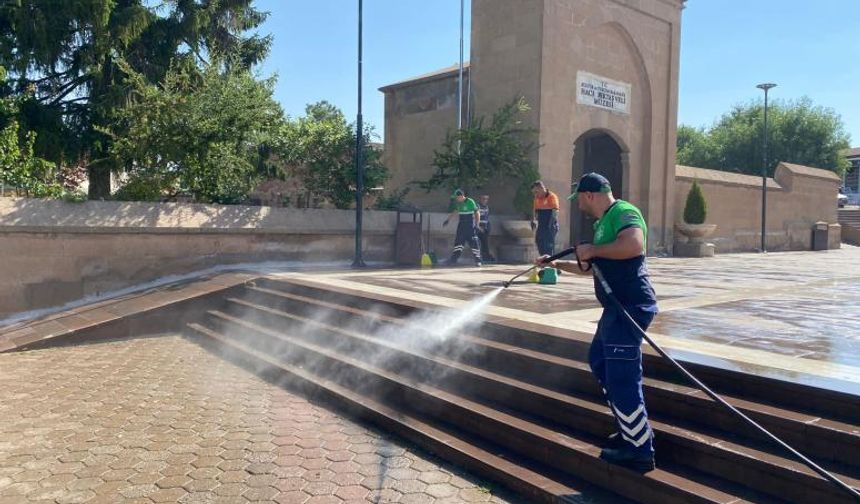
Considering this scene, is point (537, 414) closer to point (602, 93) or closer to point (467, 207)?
point (467, 207)

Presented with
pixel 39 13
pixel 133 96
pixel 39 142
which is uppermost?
pixel 39 13

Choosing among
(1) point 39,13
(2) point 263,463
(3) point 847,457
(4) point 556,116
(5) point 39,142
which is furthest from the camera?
(4) point 556,116

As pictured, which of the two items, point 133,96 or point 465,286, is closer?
point 465,286

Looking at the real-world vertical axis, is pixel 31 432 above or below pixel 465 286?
below

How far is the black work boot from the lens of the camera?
352cm

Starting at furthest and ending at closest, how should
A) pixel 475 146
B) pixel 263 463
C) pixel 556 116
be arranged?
1. pixel 556 116
2. pixel 475 146
3. pixel 263 463

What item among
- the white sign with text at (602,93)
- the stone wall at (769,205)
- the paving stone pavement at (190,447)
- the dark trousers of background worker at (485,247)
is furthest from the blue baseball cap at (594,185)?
the stone wall at (769,205)

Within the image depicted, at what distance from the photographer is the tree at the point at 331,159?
44.5ft

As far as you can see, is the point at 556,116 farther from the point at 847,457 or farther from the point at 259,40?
the point at 847,457

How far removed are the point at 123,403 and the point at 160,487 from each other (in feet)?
6.68

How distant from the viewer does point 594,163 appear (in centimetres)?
2067

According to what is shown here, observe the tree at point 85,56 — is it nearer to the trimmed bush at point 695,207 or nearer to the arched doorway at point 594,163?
the arched doorway at point 594,163

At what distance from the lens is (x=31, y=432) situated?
16.1 feet

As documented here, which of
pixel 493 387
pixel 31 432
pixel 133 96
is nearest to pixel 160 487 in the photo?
Result: pixel 31 432
